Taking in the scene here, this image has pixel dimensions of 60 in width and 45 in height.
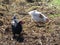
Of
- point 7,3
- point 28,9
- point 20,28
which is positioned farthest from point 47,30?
point 7,3

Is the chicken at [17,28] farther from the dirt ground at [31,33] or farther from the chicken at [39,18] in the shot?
the chicken at [39,18]

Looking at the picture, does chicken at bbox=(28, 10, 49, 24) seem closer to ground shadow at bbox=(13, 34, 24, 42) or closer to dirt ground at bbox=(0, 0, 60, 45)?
dirt ground at bbox=(0, 0, 60, 45)

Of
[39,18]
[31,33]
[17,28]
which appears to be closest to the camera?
[17,28]

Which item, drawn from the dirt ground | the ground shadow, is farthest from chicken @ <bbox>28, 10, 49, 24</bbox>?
the ground shadow

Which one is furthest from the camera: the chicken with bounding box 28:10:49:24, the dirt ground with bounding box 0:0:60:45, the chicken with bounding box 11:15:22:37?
the chicken with bounding box 28:10:49:24

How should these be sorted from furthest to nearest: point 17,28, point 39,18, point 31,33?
point 39,18
point 31,33
point 17,28

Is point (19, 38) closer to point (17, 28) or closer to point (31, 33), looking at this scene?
point (17, 28)

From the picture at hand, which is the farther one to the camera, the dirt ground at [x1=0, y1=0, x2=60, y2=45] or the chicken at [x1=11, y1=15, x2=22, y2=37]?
the chicken at [x1=11, y1=15, x2=22, y2=37]

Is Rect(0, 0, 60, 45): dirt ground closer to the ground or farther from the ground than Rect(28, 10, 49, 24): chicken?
closer to the ground

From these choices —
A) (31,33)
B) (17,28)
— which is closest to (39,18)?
(31,33)

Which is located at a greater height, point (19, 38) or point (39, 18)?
point (39, 18)

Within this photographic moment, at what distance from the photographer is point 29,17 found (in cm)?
962

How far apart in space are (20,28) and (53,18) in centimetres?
195

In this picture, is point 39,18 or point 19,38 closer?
point 19,38
